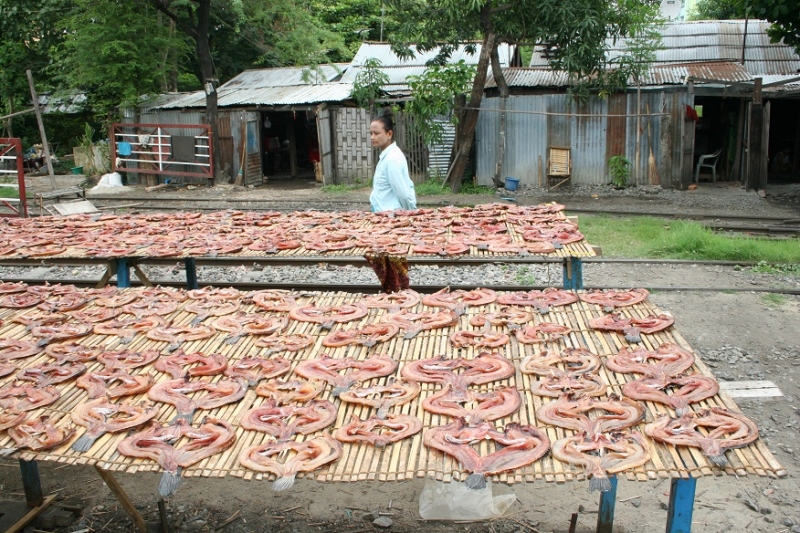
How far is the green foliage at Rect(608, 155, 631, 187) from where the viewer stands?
16.8 m

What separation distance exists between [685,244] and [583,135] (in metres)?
7.37

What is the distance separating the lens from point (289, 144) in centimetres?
2375

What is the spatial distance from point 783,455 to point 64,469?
513 cm

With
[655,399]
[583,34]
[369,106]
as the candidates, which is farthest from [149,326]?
[369,106]

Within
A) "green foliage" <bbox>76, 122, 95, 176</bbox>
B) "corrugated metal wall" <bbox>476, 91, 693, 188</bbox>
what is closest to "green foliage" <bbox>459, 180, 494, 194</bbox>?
"corrugated metal wall" <bbox>476, 91, 693, 188</bbox>

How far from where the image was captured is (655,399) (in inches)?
133

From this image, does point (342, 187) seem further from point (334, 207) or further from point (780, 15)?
point (780, 15)

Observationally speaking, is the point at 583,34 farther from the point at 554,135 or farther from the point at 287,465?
the point at 287,465

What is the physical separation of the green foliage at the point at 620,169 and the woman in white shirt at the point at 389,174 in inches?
411

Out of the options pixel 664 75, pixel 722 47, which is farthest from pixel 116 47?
pixel 722 47

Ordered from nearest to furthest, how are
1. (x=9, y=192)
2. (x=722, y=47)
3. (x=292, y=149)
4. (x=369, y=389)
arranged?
(x=369, y=389), (x=9, y=192), (x=722, y=47), (x=292, y=149)

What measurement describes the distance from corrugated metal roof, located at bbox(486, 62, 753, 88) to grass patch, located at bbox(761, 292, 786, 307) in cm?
957

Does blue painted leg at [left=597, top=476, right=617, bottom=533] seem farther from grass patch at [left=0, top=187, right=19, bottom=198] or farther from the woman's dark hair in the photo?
grass patch at [left=0, top=187, right=19, bottom=198]

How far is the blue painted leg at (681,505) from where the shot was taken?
3.20 m
